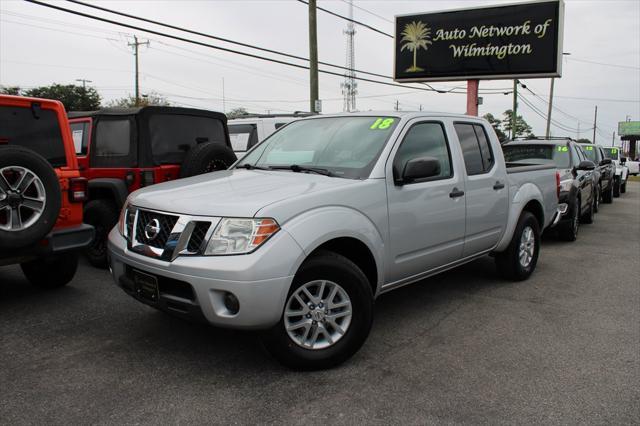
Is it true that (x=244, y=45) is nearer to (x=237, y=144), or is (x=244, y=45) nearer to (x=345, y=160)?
(x=237, y=144)

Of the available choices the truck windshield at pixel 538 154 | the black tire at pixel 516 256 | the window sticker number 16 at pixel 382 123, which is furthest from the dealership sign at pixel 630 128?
the window sticker number 16 at pixel 382 123

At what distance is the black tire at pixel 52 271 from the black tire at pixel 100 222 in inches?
29.9

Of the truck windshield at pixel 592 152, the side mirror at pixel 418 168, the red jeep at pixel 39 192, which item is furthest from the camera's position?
the truck windshield at pixel 592 152

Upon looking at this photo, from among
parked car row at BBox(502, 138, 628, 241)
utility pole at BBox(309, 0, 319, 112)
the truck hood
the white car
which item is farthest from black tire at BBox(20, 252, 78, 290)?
utility pole at BBox(309, 0, 319, 112)

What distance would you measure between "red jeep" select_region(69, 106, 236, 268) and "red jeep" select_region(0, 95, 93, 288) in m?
0.97

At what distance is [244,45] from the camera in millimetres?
15742

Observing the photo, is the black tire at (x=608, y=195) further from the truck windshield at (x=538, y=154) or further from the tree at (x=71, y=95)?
the tree at (x=71, y=95)

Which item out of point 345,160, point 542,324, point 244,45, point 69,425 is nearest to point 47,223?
point 69,425

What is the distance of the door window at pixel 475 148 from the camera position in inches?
191

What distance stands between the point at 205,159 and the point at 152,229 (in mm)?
→ 2815

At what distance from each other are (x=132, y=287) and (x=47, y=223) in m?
1.32

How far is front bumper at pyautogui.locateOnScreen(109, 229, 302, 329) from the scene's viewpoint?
2.92 meters

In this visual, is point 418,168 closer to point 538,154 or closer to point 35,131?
point 35,131

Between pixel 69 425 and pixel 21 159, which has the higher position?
pixel 21 159
